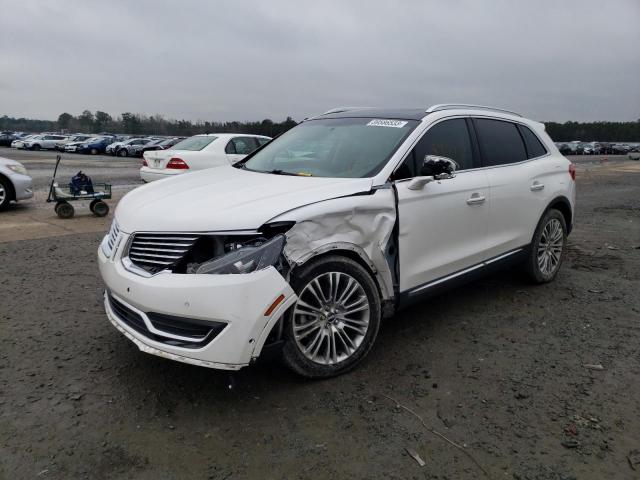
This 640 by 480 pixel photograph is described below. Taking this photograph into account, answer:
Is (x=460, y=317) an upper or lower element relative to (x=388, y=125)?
lower

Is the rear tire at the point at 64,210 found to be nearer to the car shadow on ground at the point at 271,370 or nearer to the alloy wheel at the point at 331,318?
the car shadow on ground at the point at 271,370

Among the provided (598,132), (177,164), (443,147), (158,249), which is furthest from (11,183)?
(598,132)

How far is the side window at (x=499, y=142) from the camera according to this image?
4.64m

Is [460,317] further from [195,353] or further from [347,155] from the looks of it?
[195,353]

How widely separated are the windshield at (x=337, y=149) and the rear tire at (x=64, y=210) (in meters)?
5.92

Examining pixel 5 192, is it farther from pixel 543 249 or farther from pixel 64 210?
pixel 543 249

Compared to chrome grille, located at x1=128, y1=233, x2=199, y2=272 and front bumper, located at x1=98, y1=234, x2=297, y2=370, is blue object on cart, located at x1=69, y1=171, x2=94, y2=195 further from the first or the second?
front bumper, located at x1=98, y1=234, x2=297, y2=370

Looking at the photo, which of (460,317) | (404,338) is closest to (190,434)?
(404,338)

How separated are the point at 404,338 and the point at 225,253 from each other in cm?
181

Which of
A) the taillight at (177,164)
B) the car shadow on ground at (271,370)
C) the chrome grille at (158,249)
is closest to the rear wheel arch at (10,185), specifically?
the taillight at (177,164)

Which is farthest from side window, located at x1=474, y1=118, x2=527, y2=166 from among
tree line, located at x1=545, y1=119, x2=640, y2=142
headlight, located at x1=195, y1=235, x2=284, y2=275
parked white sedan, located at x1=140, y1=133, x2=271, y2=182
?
tree line, located at x1=545, y1=119, x2=640, y2=142

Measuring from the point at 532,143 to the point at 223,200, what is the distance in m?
3.54

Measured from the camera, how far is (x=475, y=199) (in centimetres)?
425

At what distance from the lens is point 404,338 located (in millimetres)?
4109
